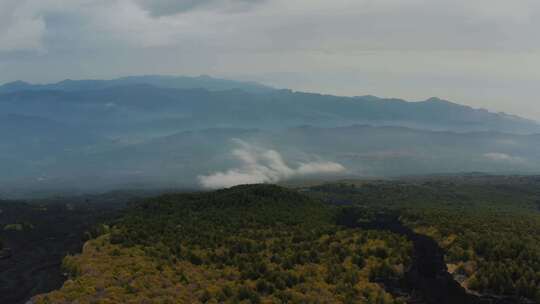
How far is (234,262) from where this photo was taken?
77812 millimetres

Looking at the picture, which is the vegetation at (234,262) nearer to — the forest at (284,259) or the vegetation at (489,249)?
the forest at (284,259)

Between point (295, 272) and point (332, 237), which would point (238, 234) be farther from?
point (295, 272)

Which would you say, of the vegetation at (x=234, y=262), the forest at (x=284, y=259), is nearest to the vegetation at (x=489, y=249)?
the forest at (x=284, y=259)

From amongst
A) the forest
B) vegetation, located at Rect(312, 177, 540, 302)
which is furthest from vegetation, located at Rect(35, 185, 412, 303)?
vegetation, located at Rect(312, 177, 540, 302)

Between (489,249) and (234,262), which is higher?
(489,249)

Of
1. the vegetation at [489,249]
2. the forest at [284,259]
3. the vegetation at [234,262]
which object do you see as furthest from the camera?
the vegetation at [489,249]

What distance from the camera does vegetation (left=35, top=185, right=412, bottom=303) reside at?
63.3 meters

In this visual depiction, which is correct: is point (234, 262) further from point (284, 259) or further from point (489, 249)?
point (489, 249)

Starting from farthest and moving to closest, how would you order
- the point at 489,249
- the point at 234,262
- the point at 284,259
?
the point at 489,249 → the point at 234,262 → the point at 284,259

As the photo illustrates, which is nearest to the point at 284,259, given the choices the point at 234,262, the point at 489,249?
the point at 234,262

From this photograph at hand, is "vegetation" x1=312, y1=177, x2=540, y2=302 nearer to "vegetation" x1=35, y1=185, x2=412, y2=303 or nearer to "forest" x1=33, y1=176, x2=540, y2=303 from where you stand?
"forest" x1=33, y1=176, x2=540, y2=303

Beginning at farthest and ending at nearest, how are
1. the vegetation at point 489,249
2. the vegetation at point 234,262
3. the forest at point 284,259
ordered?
the vegetation at point 489,249 < the forest at point 284,259 < the vegetation at point 234,262

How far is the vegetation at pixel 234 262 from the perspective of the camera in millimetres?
63344

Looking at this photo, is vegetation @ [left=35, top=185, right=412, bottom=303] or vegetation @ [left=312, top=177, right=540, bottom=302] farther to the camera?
vegetation @ [left=312, top=177, right=540, bottom=302]
